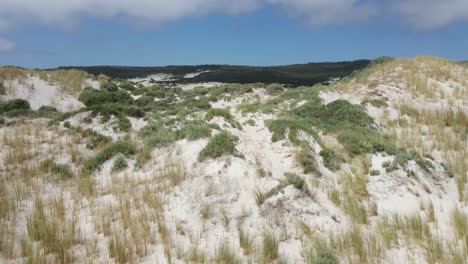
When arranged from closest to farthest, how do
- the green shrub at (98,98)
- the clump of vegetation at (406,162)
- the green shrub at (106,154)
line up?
the clump of vegetation at (406,162)
the green shrub at (106,154)
the green shrub at (98,98)

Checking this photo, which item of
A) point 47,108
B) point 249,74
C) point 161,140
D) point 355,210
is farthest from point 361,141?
point 249,74

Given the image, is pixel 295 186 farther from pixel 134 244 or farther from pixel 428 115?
pixel 428 115

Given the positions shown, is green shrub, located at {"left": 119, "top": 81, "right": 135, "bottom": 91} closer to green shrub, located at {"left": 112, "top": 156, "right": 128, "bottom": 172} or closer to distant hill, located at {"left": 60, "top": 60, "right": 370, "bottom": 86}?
green shrub, located at {"left": 112, "top": 156, "right": 128, "bottom": 172}

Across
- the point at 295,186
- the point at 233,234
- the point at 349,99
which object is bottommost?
the point at 233,234

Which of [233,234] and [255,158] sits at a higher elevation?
[255,158]

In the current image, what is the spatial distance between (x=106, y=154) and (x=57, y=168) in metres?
1.36

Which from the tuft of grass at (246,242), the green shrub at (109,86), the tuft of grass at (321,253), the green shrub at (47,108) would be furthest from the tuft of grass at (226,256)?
the green shrub at (109,86)

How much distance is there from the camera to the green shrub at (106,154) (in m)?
9.78

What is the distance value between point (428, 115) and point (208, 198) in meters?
11.1

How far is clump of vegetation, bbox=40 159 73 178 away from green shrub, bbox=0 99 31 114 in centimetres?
791

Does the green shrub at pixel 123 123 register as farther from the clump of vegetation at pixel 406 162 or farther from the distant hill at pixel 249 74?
the distant hill at pixel 249 74

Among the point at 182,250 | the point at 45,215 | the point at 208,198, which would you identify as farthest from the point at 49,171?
the point at 182,250

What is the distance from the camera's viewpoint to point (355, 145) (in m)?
11.0

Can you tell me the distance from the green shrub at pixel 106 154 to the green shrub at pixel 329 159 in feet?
18.2
